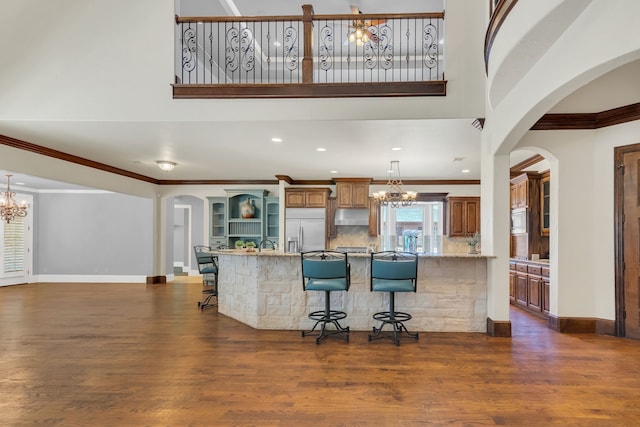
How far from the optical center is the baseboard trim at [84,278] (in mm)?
9062

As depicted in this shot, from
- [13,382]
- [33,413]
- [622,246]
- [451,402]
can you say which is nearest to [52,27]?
[13,382]

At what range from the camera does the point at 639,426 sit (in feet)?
7.47

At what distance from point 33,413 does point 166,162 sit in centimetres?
465

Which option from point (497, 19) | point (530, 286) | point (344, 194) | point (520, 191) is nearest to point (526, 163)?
point (520, 191)

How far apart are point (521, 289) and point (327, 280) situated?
12.3 ft

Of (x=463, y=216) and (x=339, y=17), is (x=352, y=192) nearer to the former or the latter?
(x=463, y=216)

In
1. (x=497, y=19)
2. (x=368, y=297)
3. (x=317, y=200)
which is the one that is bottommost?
(x=368, y=297)

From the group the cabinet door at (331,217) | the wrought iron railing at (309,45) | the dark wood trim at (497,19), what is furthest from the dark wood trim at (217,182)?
the dark wood trim at (497,19)

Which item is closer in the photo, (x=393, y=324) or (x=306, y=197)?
(x=393, y=324)

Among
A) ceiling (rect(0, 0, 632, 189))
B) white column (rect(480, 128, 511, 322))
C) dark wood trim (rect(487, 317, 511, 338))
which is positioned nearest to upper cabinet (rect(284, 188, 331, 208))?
ceiling (rect(0, 0, 632, 189))

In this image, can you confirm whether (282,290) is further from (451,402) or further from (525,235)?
(525,235)

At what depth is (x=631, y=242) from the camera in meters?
4.05

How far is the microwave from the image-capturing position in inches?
240

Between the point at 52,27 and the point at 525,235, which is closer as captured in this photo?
the point at 52,27
